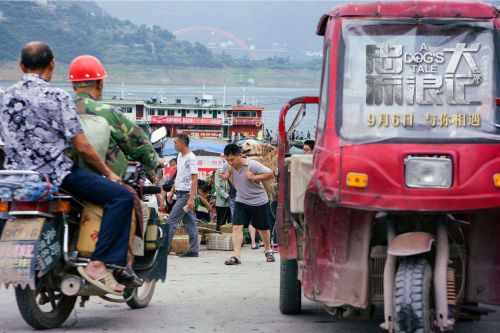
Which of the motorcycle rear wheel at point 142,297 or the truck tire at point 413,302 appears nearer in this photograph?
the truck tire at point 413,302

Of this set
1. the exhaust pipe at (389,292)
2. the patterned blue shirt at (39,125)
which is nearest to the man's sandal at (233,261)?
the patterned blue shirt at (39,125)

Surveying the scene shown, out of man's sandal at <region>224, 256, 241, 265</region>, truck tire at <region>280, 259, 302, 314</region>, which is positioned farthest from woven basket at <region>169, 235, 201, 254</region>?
truck tire at <region>280, 259, 302, 314</region>

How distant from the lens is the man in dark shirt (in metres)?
8.46

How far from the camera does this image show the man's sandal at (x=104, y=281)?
8508 mm

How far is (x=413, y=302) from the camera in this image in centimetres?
698

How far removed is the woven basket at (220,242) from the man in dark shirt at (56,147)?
971 cm

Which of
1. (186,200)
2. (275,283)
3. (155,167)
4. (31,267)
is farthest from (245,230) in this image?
(31,267)

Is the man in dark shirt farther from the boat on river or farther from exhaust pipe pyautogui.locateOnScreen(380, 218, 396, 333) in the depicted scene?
the boat on river

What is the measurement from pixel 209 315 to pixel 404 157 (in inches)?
120

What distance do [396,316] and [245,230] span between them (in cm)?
1282

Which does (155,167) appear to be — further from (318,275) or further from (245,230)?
(245,230)

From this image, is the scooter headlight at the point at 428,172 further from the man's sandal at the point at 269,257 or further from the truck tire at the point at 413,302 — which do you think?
the man's sandal at the point at 269,257

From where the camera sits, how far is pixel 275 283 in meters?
12.7

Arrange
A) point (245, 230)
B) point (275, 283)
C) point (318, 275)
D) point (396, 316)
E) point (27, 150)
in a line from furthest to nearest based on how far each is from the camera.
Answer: point (245, 230)
point (275, 283)
point (27, 150)
point (318, 275)
point (396, 316)
